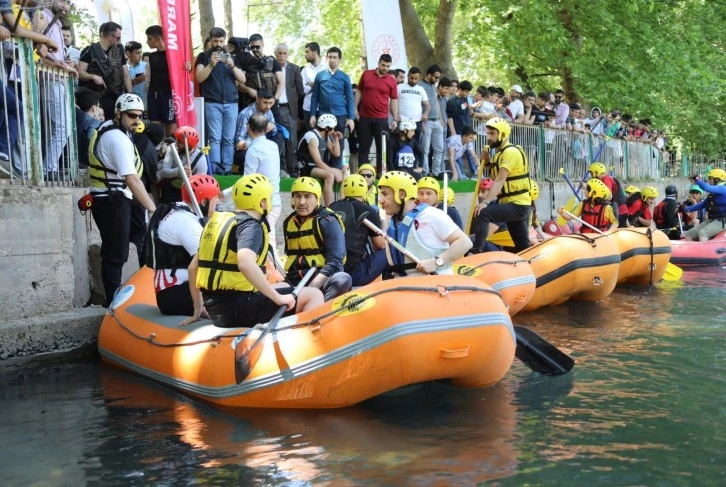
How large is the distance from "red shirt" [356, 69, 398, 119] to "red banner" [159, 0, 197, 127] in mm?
3338

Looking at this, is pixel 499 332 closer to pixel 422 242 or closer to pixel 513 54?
pixel 422 242

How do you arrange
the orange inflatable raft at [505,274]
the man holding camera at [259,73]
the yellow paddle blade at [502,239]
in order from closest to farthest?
the orange inflatable raft at [505,274] → the man holding camera at [259,73] → the yellow paddle blade at [502,239]

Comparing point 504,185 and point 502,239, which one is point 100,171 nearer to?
point 504,185

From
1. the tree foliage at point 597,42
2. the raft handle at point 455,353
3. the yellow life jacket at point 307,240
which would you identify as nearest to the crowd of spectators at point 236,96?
the yellow life jacket at point 307,240

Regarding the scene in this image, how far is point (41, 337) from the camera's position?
8.30m

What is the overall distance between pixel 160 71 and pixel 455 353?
6346 mm

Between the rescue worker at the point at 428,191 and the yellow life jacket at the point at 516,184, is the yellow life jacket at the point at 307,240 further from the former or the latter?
the yellow life jacket at the point at 516,184

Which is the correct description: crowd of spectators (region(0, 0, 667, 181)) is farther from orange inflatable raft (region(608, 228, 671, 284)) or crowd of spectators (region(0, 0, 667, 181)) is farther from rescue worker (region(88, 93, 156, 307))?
orange inflatable raft (region(608, 228, 671, 284))

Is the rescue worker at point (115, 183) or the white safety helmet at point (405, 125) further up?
the white safety helmet at point (405, 125)

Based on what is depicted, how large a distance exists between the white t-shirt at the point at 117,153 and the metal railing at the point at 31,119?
519mm

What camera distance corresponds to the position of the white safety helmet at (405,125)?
1420 cm

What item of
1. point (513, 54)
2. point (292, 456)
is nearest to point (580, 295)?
point (292, 456)

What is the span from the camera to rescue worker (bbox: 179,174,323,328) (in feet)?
21.4

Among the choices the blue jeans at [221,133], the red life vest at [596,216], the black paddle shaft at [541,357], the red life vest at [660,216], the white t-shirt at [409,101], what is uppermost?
the white t-shirt at [409,101]
